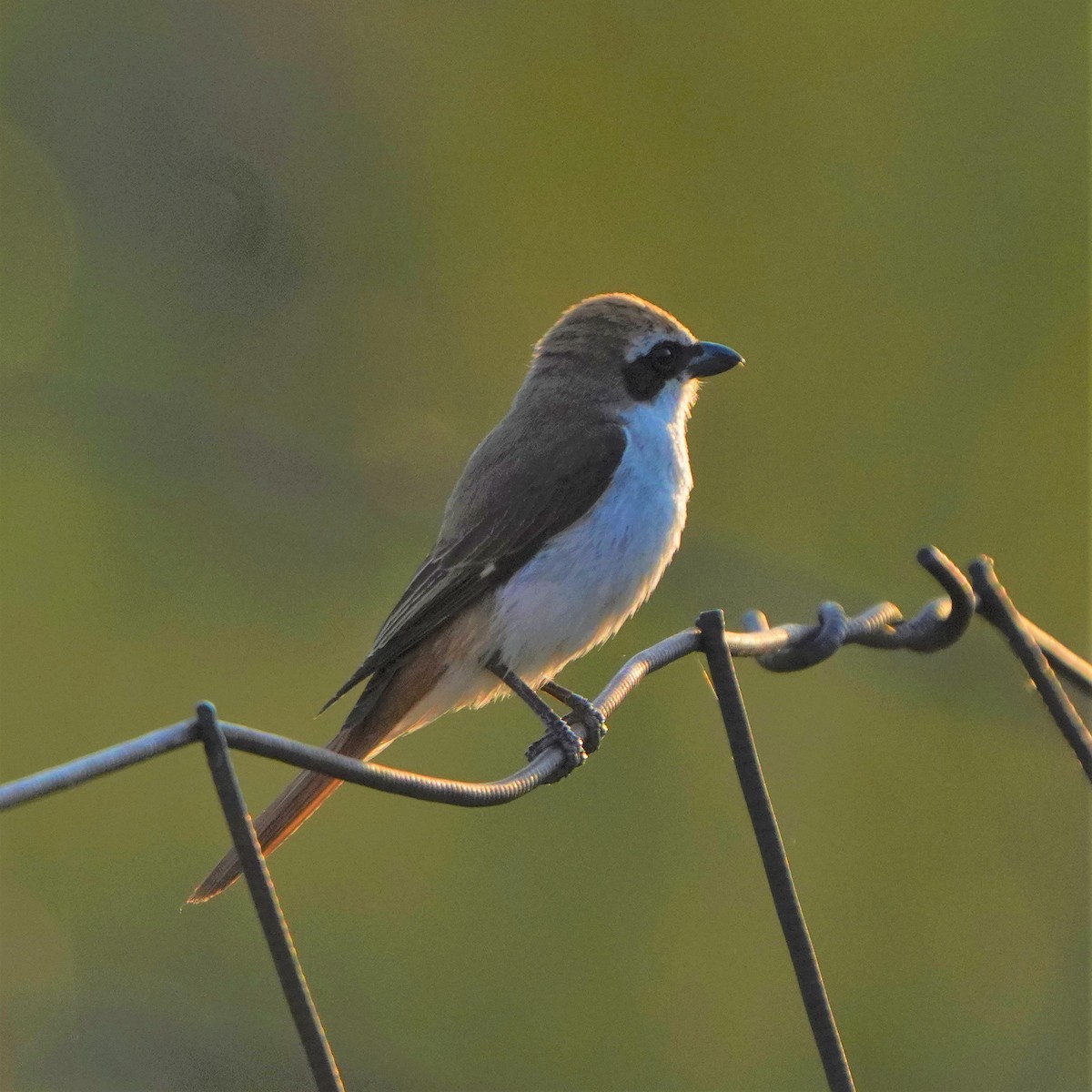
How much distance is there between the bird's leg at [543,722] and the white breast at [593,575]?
0.03 metres

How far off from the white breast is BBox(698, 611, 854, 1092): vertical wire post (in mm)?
1495

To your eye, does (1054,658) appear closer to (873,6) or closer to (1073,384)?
(1073,384)

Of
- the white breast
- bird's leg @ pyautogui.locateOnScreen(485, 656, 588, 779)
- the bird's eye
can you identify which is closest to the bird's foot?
bird's leg @ pyautogui.locateOnScreen(485, 656, 588, 779)

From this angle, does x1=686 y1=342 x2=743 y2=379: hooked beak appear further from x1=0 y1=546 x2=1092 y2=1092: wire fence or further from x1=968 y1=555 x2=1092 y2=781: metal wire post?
x1=968 y1=555 x2=1092 y2=781: metal wire post

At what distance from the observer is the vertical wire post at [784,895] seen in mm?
1723

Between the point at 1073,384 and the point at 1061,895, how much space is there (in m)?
1.92

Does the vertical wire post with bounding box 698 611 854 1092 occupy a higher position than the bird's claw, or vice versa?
the bird's claw

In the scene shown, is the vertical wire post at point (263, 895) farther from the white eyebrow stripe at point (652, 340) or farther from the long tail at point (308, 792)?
the white eyebrow stripe at point (652, 340)

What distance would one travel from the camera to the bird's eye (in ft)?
12.4

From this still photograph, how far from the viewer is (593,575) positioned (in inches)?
129

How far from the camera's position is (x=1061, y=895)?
17.8ft

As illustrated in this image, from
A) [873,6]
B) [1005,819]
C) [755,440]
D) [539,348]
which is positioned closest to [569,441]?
[539,348]

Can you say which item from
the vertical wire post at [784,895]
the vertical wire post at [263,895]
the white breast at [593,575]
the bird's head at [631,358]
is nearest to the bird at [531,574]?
the white breast at [593,575]

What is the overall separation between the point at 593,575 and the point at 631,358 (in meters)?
0.75
